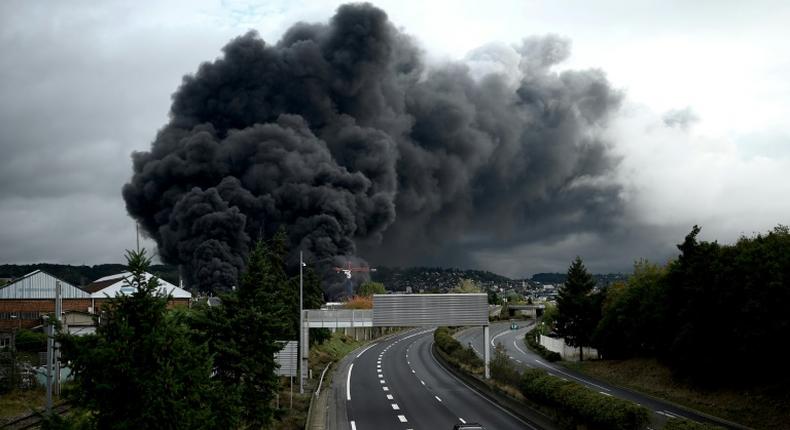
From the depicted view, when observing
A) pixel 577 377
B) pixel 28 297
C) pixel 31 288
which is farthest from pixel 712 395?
pixel 28 297

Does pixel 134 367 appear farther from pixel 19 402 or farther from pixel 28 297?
pixel 28 297

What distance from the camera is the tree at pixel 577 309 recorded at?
233 feet

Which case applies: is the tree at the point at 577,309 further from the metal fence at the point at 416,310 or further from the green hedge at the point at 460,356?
the metal fence at the point at 416,310

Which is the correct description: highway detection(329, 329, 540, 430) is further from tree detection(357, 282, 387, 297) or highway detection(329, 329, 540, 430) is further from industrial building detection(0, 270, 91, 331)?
tree detection(357, 282, 387, 297)

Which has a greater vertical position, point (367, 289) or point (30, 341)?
point (367, 289)

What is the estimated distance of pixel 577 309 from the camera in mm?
71312

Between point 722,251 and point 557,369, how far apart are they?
23.8 meters

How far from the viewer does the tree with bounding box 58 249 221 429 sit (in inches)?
585

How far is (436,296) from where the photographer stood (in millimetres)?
49000

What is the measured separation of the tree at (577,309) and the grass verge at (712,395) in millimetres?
11520

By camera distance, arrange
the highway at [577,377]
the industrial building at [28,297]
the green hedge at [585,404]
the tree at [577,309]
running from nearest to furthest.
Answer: the green hedge at [585,404]
the highway at [577,377]
the tree at [577,309]
the industrial building at [28,297]

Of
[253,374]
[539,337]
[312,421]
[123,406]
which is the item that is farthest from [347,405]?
[539,337]

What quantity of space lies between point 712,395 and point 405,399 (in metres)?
17.9

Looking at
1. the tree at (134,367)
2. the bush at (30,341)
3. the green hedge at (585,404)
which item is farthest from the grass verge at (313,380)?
the bush at (30,341)
